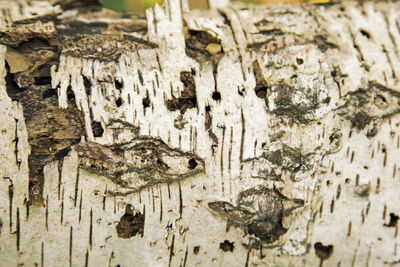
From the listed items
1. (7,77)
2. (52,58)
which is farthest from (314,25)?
(7,77)

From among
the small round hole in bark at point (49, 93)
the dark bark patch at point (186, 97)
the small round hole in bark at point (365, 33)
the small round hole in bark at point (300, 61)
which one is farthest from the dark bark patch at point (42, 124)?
the small round hole in bark at point (365, 33)

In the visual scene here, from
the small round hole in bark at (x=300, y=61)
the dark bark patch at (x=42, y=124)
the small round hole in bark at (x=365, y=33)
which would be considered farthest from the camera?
the small round hole in bark at (x=365, y=33)

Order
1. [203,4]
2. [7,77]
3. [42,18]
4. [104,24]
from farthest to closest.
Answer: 1. [203,4]
2. [104,24]
3. [42,18]
4. [7,77]

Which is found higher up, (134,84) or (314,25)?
(314,25)

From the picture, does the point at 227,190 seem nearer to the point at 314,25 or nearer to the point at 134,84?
the point at 134,84

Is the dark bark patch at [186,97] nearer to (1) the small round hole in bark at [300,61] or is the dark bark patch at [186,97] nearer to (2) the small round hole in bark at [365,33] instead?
(1) the small round hole in bark at [300,61]

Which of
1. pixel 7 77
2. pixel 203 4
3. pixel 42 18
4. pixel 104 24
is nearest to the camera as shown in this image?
pixel 7 77

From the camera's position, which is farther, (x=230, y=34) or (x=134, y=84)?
(x=230, y=34)

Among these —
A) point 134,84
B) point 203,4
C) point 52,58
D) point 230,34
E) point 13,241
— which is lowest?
point 13,241
